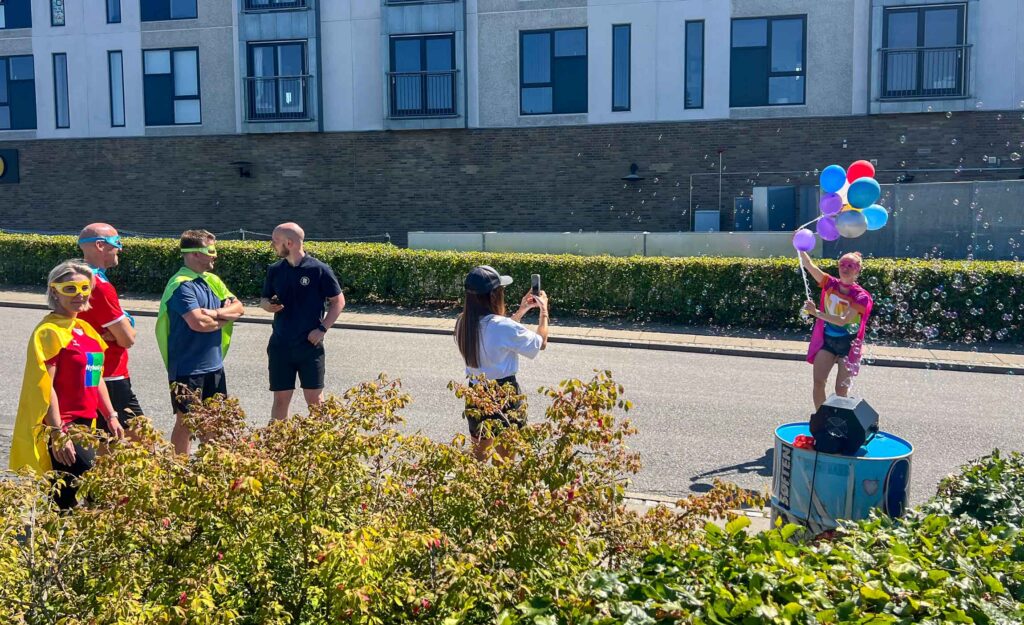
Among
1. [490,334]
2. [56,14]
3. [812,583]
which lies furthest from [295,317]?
[56,14]

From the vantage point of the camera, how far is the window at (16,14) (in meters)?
28.3

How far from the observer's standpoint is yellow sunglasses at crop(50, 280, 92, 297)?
5113 millimetres

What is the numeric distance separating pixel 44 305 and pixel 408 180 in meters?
10.8

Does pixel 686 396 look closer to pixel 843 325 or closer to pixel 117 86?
pixel 843 325

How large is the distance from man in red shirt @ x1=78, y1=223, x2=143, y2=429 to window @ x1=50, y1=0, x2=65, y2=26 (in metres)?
25.5

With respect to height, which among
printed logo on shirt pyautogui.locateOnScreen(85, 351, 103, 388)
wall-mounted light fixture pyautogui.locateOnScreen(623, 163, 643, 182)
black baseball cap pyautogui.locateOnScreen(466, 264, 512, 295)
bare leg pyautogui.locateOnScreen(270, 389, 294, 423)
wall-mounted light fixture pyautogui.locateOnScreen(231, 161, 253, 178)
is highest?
wall-mounted light fixture pyautogui.locateOnScreen(231, 161, 253, 178)

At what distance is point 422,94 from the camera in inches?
997

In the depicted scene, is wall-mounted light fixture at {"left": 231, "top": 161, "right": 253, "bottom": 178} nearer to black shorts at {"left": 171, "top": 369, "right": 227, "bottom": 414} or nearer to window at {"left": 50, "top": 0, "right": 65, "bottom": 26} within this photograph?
window at {"left": 50, "top": 0, "right": 65, "bottom": 26}

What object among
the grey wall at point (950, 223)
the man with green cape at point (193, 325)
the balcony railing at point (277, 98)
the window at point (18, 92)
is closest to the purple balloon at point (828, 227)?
the man with green cape at point (193, 325)

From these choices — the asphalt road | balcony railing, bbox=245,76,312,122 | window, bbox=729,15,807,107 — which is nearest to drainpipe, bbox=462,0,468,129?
balcony railing, bbox=245,76,312,122

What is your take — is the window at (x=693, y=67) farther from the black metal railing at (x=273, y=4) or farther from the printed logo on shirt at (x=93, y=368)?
the printed logo on shirt at (x=93, y=368)

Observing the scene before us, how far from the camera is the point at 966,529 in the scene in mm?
3664

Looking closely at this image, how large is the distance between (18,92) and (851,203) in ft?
92.5

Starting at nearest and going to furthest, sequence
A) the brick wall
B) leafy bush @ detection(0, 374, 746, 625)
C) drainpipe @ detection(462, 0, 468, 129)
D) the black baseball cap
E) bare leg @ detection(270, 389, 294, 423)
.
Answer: leafy bush @ detection(0, 374, 746, 625) < the black baseball cap < bare leg @ detection(270, 389, 294, 423) < the brick wall < drainpipe @ detection(462, 0, 468, 129)
